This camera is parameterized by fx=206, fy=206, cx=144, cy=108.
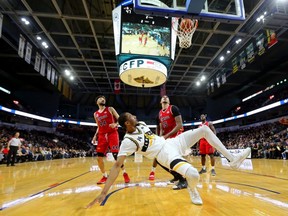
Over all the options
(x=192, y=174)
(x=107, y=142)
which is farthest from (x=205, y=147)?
(x=192, y=174)

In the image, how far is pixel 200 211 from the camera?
2.45 m

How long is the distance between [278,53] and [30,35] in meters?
19.2

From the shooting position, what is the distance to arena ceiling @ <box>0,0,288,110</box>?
11.1 m

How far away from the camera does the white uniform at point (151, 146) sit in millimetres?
2686

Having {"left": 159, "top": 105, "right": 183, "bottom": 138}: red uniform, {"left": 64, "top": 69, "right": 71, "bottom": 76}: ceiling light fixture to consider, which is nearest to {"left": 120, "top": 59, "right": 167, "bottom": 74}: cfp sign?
{"left": 159, "top": 105, "right": 183, "bottom": 138}: red uniform

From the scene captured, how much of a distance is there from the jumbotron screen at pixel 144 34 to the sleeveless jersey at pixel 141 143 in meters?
6.00

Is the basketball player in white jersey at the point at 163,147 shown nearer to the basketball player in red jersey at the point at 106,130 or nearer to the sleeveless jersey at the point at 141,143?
the sleeveless jersey at the point at 141,143

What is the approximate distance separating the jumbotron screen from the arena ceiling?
2.06 meters

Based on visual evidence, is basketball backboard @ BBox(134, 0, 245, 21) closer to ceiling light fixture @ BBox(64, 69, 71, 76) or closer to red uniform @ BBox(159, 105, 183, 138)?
red uniform @ BBox(159, 105, 183, 138)

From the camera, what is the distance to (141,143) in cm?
275

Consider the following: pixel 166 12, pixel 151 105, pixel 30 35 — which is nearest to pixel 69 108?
pixel 151 105

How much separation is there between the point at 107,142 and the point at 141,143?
2.46 m

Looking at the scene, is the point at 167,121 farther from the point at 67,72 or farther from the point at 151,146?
the point at 67,72

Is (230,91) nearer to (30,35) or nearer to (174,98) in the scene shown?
(174,98)
